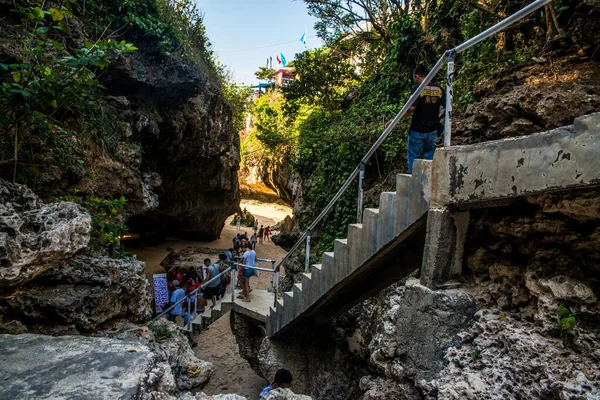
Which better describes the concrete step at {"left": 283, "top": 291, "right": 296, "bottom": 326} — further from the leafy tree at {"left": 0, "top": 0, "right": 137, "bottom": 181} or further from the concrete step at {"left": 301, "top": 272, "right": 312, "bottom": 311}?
the leafy tree at {"left": 0, "top": 0, "right": 137, "bottom": 181}

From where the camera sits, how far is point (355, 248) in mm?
3715

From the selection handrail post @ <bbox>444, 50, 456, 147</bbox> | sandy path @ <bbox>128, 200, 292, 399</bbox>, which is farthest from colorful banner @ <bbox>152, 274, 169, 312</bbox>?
handrail post @ <bbox>444, 50, 456, 147</bbox>

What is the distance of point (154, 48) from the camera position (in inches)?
346

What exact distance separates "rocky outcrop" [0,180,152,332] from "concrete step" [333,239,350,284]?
8.04 ft

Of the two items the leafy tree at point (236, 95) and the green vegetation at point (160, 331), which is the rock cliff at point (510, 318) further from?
the leafy tree at point (236, 95)

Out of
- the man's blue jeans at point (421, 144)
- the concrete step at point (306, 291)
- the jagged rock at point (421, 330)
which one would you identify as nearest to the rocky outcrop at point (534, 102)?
the man's blue jeans at point (421, 144)

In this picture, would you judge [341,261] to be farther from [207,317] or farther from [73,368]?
[207,317]

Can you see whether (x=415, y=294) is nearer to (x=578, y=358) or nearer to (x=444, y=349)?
(x=444, y=349)

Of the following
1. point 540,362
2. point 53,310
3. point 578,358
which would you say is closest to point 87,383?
point 53,310

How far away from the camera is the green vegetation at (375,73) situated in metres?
4.41

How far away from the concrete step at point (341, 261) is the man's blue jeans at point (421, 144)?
1.27m

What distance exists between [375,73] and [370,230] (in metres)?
7.19

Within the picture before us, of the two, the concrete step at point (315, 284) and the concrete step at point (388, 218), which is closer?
the concrete step at point (388, 218)

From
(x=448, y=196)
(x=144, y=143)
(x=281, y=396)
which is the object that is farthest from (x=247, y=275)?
(x=448, y=196)
